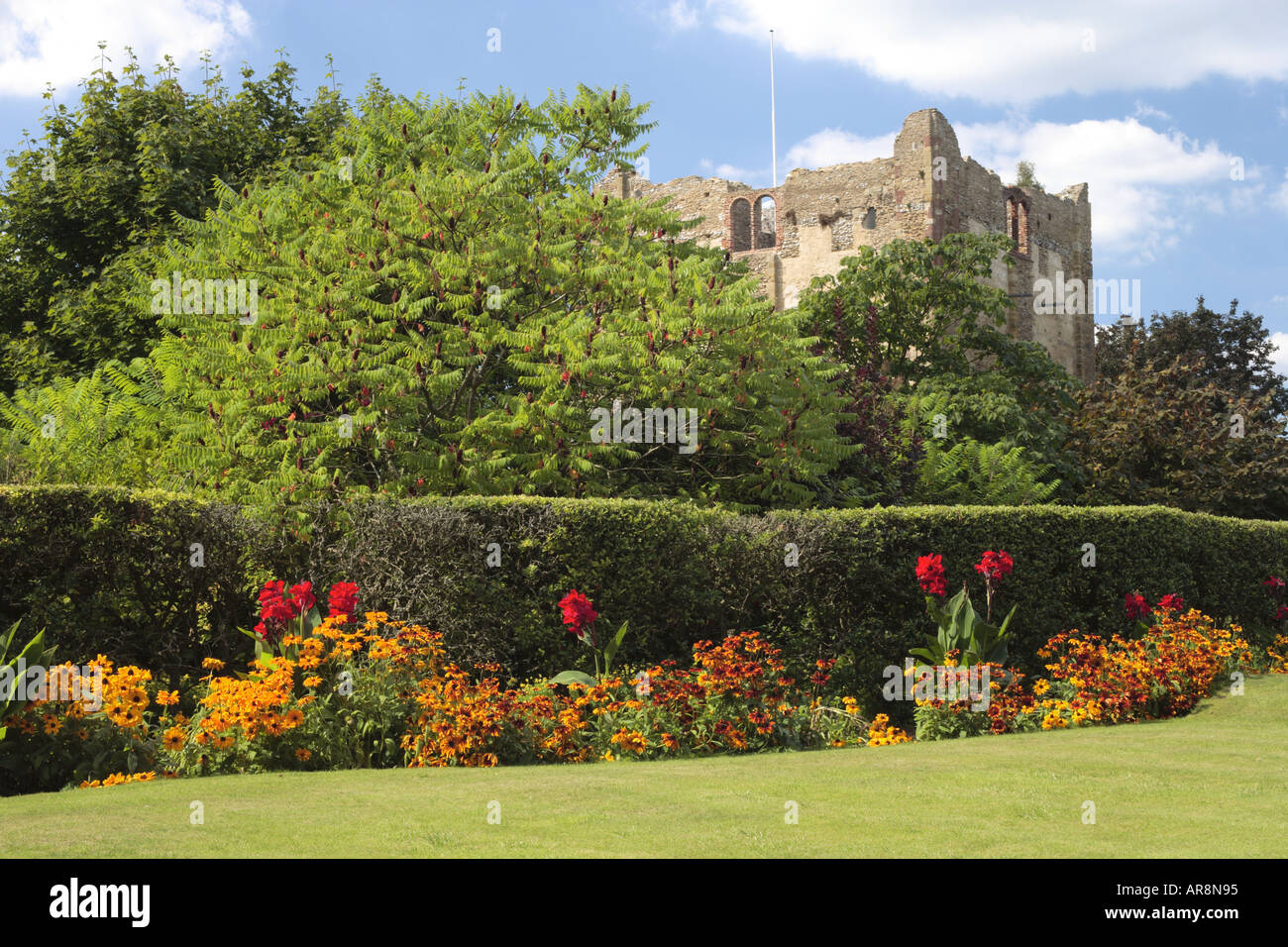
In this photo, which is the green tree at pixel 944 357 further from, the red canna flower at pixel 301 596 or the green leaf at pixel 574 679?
the red canna flower at pixel 301 596

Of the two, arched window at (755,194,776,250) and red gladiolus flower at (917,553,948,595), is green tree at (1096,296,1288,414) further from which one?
red gladiolus flower at (917,553,948,595)

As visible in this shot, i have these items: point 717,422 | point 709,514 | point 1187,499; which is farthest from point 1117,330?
point 709,514

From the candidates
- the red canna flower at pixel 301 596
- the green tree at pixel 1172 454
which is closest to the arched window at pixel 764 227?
the green tree at pixel 1172 454

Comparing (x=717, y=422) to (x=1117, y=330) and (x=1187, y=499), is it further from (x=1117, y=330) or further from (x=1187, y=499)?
(x=1117, y=330)

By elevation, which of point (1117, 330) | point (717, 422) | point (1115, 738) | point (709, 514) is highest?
point (1117, 330)

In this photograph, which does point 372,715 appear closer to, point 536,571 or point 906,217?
point 536,571

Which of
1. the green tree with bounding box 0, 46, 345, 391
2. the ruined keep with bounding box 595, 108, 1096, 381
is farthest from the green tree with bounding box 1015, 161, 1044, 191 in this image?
the green tree with bounding box 0, 46, 345, 391

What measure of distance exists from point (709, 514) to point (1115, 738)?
464cm

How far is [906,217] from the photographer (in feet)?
131

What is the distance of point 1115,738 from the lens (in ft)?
36.6

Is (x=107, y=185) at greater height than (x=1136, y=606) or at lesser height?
greater

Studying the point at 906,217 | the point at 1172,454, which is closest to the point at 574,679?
the point at 1172,454

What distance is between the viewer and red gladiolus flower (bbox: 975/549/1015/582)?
42.8 ft

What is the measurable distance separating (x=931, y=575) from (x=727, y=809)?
19.4 feet
